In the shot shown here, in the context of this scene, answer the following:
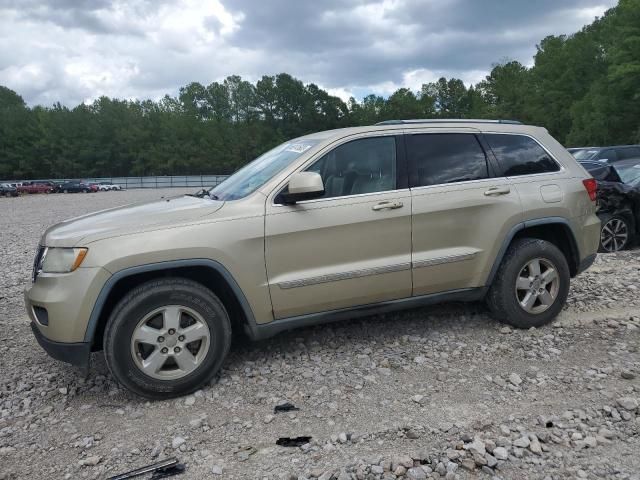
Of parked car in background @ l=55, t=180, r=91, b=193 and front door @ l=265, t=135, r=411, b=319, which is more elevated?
parked car in background @ l=55, t=180, r=91, b=193

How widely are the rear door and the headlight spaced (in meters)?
2.42

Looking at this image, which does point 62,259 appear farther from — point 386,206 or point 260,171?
point 386,206

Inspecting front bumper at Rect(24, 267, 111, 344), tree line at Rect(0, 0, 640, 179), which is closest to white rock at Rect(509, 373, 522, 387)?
front bumper at Rect(24, 267, 111, 344)

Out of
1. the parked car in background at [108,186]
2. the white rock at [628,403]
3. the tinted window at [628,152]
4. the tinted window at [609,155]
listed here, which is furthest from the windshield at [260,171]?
the parked car in background at [108,186]

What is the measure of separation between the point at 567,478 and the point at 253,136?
84394 millimetres

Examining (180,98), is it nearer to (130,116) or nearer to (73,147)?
(130,116)

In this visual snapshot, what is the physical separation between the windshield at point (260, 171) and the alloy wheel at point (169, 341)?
100 cm

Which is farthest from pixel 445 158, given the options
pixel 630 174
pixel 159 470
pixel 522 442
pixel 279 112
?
pixel 279 112

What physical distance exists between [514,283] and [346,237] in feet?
5.39

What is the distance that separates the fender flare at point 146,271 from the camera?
10.9ft

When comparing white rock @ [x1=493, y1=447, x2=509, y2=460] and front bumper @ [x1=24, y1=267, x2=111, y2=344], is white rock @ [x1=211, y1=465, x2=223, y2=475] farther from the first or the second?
white rock @ [x1=493, y1=447, x2=509, y2=460]

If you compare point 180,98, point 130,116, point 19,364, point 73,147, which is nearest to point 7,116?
point 73,147

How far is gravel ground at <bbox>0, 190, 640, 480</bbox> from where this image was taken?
277 centimetres

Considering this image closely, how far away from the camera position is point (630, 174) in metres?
8.59
